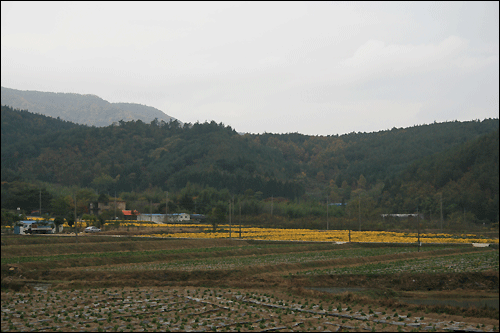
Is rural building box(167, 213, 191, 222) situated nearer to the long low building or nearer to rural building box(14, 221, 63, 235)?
the long low building

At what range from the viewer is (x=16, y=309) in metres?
17.8

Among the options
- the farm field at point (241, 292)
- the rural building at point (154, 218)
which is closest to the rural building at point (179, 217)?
the rural building at point (154, 218)

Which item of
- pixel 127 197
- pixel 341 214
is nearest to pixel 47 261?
pixel 341 214

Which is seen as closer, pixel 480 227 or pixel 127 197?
pixel 480 227

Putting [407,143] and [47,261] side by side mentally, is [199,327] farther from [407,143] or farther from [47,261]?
[407,143]

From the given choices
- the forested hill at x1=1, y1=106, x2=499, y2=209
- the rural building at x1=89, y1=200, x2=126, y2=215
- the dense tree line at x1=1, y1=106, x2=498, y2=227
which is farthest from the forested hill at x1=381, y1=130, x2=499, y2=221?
the rural building at x1=89, y1=200, x2=126, y2=215

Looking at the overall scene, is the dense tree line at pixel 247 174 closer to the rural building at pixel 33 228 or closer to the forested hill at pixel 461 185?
the forested hill at pixel 461 185

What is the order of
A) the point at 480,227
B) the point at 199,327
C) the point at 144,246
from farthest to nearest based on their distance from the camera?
the point at 480,227 → the point at 144,246 → the point at 199,327

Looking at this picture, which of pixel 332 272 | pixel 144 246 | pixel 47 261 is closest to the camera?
pixel 332 272

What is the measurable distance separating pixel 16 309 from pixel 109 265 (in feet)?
49.8

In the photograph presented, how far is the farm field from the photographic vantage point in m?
15.9

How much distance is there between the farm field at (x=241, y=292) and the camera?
1589 cm

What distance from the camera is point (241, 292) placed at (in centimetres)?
2170

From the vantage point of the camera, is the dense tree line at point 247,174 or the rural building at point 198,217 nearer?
the dense tree line at point 247,174
